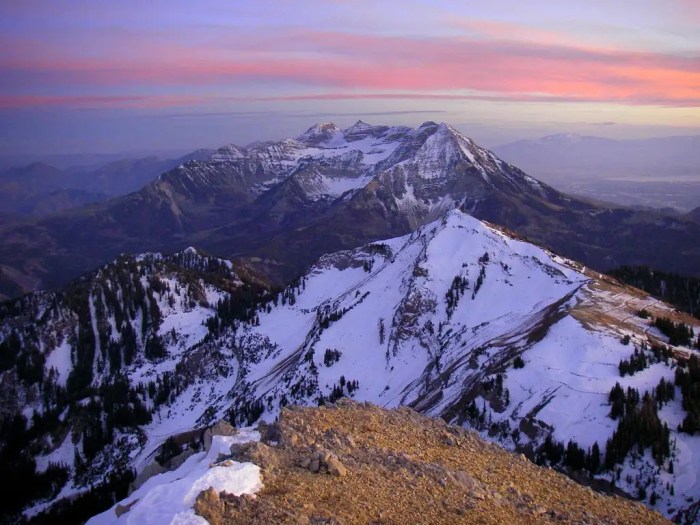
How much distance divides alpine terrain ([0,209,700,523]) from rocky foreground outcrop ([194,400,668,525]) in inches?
68.6

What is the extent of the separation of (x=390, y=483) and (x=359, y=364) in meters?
72.0

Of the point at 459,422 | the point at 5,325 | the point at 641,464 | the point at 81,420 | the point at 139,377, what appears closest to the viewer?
the point at 641,464

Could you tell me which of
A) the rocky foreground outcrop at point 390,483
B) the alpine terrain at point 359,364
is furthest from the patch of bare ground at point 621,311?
the rocky foreground outcrop at point 390,483

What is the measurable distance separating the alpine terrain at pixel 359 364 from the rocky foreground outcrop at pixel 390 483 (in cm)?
174

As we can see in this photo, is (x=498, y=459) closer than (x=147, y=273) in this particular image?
Yes

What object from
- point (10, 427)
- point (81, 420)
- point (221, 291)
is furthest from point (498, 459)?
point (221, 291)

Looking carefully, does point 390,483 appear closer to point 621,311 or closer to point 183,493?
point 183,493

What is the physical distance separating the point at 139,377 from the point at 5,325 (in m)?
48.5

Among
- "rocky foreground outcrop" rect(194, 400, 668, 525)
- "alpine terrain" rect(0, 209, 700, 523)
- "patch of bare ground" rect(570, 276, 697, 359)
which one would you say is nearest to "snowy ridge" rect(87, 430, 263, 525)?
"alpine terrain" rect(0, 209, 700, 523)

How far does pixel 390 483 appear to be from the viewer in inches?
906

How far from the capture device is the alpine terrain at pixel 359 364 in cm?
4472

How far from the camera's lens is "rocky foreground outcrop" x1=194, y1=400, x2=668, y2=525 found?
1984 centimetres

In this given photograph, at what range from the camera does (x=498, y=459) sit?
30.1 metres

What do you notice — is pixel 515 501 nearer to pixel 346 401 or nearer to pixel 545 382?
pixel 346 401
